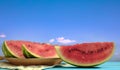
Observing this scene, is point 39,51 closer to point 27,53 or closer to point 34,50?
point 34,50

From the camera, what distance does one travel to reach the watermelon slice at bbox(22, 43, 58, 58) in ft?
7.08

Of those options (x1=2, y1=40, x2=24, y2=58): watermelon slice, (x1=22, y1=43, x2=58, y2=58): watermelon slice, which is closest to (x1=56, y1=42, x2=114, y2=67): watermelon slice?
(x1=22, y1=43, x2=58, y2=58): watermelon slice

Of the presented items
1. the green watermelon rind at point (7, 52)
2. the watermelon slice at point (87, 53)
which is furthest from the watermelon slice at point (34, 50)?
the watermelon slice at point (87, 53)

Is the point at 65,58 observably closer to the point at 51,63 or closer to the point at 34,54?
the point at 51,63

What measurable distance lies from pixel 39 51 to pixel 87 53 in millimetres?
468

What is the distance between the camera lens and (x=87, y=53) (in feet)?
6.77

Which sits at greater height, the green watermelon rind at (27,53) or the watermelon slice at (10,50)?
the watermelon slice at (10,50)

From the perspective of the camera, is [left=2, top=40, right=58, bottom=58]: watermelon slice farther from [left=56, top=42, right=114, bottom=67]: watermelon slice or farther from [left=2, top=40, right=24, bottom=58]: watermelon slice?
[left=56, top=42, right=114, bottom=67]: watermelon slice

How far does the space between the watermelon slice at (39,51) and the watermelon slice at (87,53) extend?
0.77ft

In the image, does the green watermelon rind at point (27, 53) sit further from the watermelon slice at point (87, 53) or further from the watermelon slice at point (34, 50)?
the watermelon slice at point (87, 53)

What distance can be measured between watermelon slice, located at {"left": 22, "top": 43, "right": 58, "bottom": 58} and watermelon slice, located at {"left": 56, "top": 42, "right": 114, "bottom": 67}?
23 cm

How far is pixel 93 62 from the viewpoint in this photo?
78.9 inches

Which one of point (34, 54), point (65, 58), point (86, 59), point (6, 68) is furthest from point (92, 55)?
point (6, 68)

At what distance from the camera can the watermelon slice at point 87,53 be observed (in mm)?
2016
